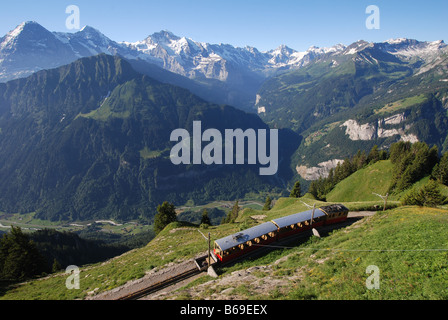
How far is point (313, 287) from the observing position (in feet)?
68.9

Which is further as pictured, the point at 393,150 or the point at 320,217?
the point at 393,150

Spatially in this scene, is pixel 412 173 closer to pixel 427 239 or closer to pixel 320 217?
pixel 320 217

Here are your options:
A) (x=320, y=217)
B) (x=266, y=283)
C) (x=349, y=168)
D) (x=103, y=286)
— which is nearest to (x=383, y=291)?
(x=266, y=283)

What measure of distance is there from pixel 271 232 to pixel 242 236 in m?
4.97

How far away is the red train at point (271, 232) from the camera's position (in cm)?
3319

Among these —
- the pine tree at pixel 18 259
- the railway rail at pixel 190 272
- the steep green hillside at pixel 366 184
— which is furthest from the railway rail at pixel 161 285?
the steep green hillside at pixel 366 184

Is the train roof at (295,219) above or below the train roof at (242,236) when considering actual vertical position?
above

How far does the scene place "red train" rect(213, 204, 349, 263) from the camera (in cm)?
3319
